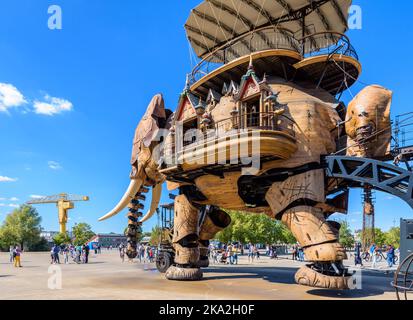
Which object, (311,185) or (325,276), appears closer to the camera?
(325,276)

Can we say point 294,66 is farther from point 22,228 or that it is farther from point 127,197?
point 22,228

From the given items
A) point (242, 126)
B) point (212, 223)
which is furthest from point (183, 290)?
point (212, 223)

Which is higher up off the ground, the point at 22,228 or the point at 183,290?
the point at 183,290

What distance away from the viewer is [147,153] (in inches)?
798

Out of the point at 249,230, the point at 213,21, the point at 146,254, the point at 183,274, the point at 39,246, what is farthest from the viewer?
the point at 39,246

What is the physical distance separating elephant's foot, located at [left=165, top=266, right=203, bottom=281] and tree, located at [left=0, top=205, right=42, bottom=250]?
183 feet

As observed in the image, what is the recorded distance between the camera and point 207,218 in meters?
19.4

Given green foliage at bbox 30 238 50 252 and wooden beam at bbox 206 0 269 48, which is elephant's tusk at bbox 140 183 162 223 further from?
green foliage at bbox 30 238 50 252

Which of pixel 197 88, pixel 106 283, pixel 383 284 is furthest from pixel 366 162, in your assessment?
pixel 106 283

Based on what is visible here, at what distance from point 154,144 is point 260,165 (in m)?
8.21

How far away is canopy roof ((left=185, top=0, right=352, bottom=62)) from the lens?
16.3 meters

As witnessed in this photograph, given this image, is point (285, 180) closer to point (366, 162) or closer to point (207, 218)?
point (366, 162)

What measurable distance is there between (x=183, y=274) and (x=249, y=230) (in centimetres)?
3445

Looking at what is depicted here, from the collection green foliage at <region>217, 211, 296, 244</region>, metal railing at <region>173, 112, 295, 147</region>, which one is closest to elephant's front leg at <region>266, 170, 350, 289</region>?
metal railing at <region>173, 112, 295, 147</region>
